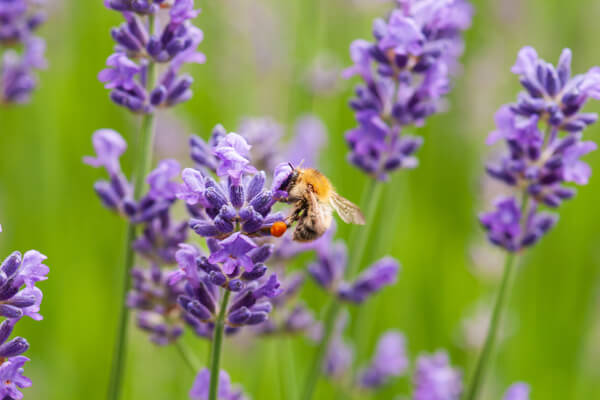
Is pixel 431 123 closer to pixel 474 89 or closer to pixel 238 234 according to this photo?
pixel 474 89

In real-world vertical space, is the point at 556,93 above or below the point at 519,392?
above

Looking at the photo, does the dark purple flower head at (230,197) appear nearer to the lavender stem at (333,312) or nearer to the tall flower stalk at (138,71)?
the tall flower stalk at (138,71)

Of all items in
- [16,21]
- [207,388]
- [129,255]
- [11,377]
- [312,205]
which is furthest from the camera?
[16,21]

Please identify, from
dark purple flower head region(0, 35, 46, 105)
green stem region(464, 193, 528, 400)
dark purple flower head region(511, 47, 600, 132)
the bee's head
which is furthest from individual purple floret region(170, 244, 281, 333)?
dark purple flower head region(0, 35, 46, 105)

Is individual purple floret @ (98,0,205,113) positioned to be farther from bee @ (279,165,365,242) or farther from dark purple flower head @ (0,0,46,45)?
dark purple flower head @ (0,0,46,45)

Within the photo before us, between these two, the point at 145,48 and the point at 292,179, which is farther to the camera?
the point at 292,179

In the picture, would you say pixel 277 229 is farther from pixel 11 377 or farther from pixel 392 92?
pixel 392 92

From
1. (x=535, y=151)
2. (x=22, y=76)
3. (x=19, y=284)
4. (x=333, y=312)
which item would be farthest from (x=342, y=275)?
(x=22, y=76)

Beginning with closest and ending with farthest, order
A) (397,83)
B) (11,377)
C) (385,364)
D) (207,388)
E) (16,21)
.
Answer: (11,377), (207,388), (397,83), (16,21), (385,364)

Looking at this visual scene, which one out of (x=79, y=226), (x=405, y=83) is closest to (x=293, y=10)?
(x=79, y=226)
